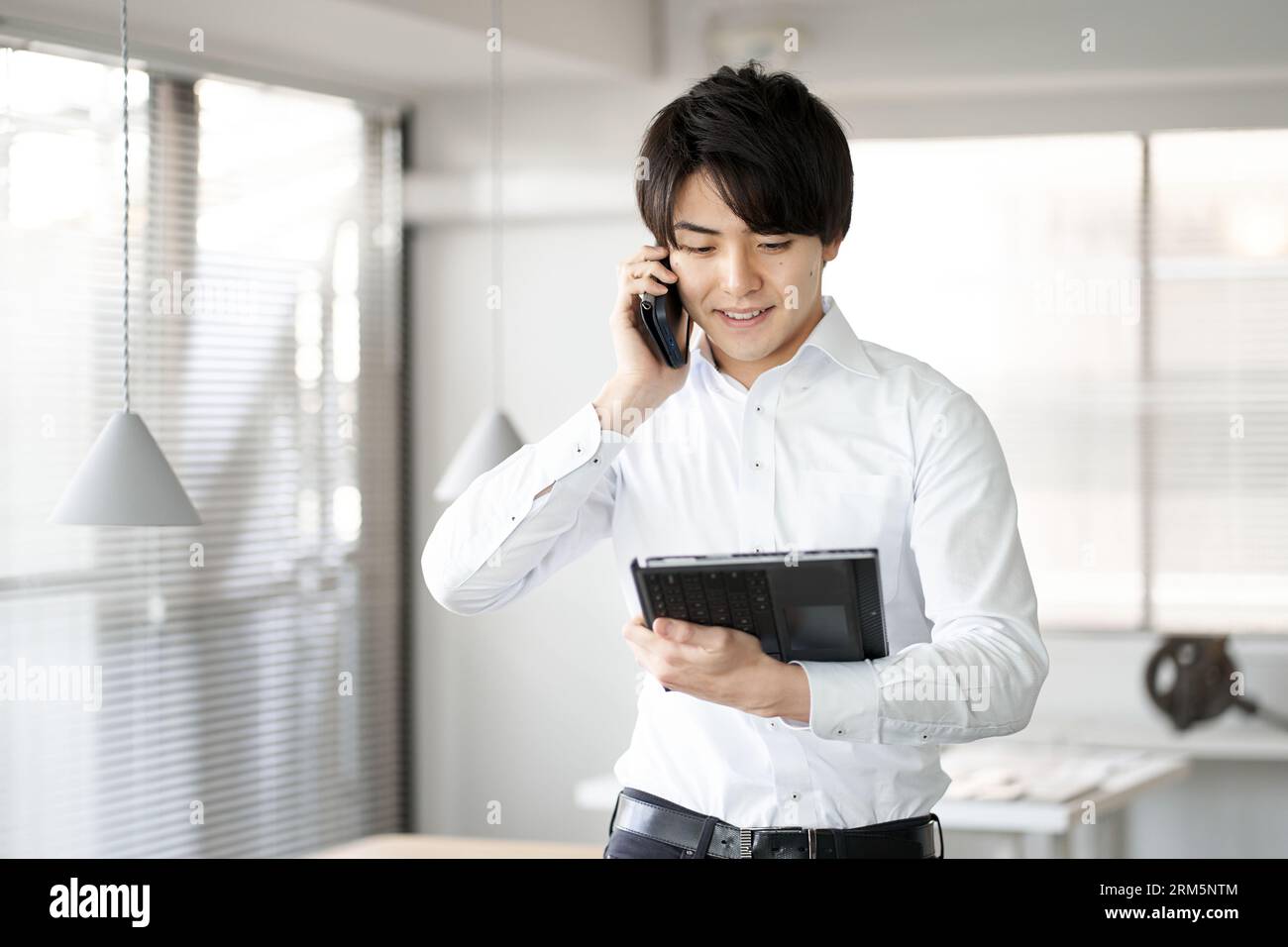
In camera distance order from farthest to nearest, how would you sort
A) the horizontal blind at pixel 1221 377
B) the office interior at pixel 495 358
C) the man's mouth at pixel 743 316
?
1. the horizontal blind at pixel 1221 377
2. the office interior at pixel 495 358
3. the man's mouth at pixel 743 316

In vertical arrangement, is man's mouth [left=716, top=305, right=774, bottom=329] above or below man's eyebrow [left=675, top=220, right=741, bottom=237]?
below

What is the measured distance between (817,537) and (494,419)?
71.0 inches

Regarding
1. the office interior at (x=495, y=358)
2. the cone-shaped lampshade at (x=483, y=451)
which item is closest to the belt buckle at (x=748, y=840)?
the cone-shaped lampshade at (x=483, y=451)

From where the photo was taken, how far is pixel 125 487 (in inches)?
90.1

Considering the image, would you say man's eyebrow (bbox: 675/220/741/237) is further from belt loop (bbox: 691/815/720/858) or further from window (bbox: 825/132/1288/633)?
window (bbox: 825/132/1288/633)

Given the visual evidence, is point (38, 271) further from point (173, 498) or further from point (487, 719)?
point (487, 719)

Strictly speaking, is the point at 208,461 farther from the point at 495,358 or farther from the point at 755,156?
the point at 755,156

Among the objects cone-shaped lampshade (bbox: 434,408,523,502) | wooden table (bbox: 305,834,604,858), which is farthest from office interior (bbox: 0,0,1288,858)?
cone-shaped lampshade (bbox: 434,408,523,502)

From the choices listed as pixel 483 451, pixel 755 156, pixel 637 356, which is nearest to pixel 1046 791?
pixel 483 451

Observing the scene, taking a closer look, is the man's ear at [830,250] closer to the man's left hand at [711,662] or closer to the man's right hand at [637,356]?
the man's right hand at [637,356]

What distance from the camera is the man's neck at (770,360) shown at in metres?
1.64

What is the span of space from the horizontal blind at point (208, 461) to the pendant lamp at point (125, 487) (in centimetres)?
121

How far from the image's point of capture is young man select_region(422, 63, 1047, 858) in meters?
1.38

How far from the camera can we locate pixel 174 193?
12.4ft
